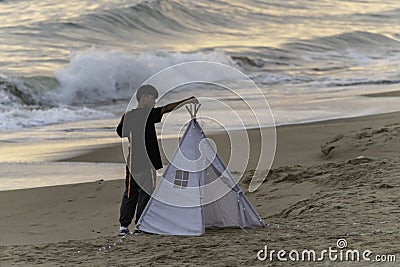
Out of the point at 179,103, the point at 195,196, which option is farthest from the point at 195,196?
the point at 179,103

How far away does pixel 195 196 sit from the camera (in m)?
5.71

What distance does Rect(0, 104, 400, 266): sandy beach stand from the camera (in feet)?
16.3

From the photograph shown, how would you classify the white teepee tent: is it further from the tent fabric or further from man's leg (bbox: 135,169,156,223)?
man's leg (bbox: 135,169,156,223)

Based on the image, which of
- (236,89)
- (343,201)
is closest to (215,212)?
(343,201)

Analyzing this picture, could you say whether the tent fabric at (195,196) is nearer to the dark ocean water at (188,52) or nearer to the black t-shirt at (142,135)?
the black t-shirt at (142,135)

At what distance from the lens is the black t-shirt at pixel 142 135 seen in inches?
233

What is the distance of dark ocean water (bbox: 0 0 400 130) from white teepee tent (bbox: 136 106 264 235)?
6204mm

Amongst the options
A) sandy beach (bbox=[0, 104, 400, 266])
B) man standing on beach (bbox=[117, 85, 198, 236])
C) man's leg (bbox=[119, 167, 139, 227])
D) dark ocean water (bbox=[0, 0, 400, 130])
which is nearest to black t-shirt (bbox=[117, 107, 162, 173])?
man standing on beach (bbox=[117, 85, 198, 236])

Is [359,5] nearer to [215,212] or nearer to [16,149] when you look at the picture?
[16,149]

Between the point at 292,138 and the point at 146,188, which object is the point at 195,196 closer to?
the point at 146,188

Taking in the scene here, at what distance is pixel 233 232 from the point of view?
5625mm

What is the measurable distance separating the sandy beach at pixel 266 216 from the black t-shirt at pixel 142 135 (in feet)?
2.13

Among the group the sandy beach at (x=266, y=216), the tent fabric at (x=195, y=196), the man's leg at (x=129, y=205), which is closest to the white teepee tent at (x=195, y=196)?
the tent fabric at (x=195, y=196)

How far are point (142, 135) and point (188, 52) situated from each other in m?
21.1
